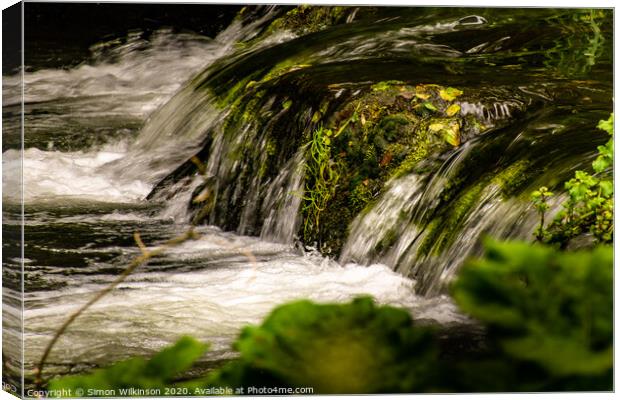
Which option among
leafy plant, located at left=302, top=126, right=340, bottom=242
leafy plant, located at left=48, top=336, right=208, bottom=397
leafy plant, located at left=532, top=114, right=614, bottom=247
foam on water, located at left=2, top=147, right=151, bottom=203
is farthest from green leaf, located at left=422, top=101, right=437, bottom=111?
leafy plant, located at left=48, top=336, right=208, bottom=397

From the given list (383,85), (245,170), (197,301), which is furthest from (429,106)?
(197,301)

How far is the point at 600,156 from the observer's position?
3.79 meters

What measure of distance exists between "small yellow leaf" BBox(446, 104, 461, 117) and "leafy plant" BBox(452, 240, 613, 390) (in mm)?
3379

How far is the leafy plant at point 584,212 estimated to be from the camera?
3.62m

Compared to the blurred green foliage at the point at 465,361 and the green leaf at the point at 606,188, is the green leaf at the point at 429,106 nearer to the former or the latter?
the green leaf at the point at 606,188

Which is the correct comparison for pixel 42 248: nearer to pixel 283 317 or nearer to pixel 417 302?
pixel 417 302

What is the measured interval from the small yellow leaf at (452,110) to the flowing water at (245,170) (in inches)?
2.6

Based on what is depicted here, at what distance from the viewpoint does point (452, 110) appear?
4.42 meters

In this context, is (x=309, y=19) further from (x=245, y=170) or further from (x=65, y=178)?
(x=65, y=178)

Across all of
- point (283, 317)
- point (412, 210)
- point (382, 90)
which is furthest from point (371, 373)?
point (382, 90)

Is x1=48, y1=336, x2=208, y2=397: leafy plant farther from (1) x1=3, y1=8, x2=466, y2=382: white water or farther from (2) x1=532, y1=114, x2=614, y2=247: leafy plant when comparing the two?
(2) x1=532, y1=114, x2=614, y2=247: leafy plant

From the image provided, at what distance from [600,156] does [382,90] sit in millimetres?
1109

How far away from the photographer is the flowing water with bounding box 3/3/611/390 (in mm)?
3740

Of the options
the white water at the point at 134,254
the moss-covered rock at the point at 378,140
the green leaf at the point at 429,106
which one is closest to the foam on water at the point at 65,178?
the white water at the point at 134,254
